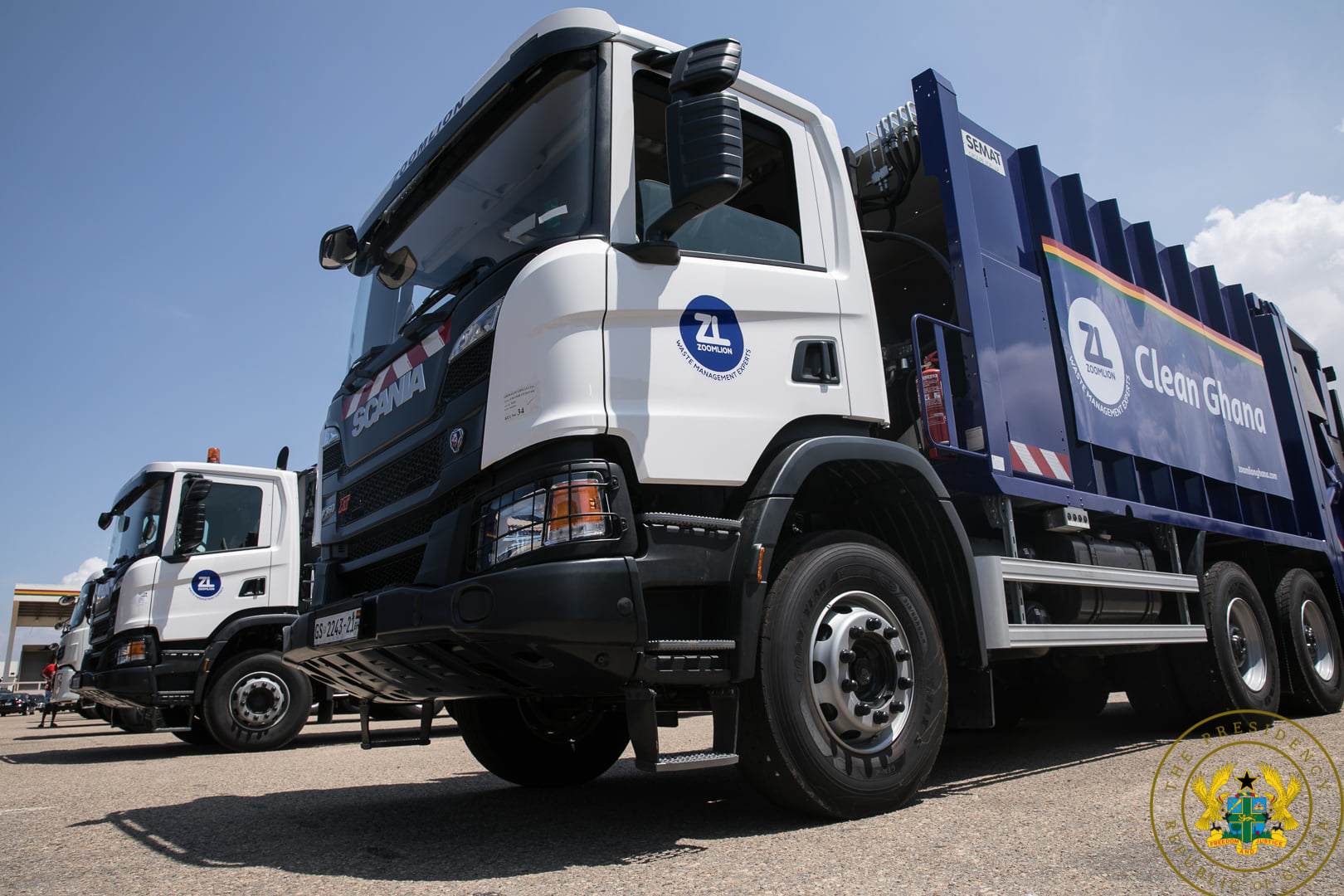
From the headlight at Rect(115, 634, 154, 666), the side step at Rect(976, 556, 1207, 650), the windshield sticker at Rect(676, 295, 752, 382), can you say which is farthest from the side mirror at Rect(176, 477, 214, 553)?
the side step at Rect(976, 556, 1207, 650)

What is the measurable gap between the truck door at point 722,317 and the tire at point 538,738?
1.96 m

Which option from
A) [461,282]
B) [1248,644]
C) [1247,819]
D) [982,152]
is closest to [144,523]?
[461,282]

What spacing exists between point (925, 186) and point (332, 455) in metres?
3.47

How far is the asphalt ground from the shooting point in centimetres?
251

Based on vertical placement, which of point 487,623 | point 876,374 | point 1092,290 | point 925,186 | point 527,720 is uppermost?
point 925,186

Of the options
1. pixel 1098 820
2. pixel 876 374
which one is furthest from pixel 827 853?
pixel 876 374

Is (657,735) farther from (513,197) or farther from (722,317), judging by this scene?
(513,197)

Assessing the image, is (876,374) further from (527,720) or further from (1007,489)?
(527,720)

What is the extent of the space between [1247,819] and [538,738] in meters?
3.10

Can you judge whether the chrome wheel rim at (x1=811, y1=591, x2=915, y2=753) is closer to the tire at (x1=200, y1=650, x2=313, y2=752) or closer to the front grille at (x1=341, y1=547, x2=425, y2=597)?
the front grille at (x1=341, y1=547, x2=425, y2=597)

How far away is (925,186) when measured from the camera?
4969 mm

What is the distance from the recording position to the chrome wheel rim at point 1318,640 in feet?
22.4

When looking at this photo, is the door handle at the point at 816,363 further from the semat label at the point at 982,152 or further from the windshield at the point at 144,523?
the windshield at the point at 144,523

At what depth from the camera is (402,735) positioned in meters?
3.83
